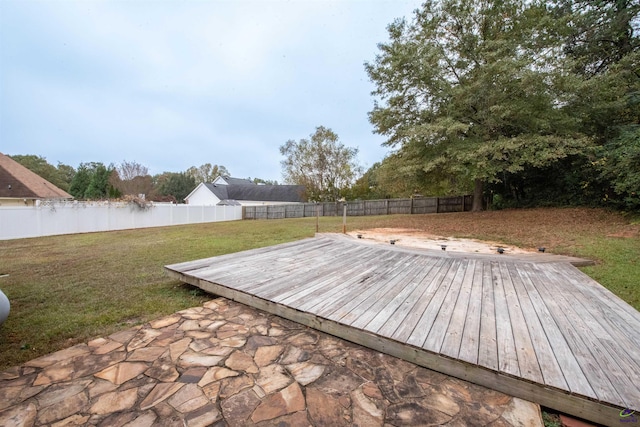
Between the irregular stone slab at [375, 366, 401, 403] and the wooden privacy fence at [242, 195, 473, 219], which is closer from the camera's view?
the irregular stone slab at [375, 366, 401, 403]

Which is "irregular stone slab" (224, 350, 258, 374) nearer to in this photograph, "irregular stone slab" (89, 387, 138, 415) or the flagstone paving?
the flagstone paving

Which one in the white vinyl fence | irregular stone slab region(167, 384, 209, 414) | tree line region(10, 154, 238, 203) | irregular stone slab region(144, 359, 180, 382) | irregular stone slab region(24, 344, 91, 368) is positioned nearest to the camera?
irregular stone slab region(167, 384, 209, 414)

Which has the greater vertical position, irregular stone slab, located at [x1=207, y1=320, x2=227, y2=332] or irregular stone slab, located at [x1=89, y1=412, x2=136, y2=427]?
irregular stone slab, located at [x1=89, y1=412, x2=136, y2=427]

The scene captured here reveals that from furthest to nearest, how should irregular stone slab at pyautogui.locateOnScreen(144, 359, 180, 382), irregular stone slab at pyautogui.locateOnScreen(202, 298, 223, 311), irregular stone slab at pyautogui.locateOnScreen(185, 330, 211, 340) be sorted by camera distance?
irregular stone slab at pyautogui.locateOnScreen(202, 298, 223, 311) < irregular stone slab at pyautogui.locateOnScreen(185, 330, 211, 340) < irregular stone slab at pyautogui.locateOnScreen(144, 359, 180, 382)

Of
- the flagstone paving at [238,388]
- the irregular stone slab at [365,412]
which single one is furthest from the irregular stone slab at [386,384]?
the irregular stone slab at [365,412]

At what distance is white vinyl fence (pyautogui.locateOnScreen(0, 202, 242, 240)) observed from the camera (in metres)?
8.56

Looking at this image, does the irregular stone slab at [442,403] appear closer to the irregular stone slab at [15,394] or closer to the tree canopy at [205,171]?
the irregular stone slab at [15,394]

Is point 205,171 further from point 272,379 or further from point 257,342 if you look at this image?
point 272,379

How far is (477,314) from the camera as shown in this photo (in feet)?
6.65

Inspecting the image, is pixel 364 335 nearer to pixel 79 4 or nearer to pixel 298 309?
pixel 298 309

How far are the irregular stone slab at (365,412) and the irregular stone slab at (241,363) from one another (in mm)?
642

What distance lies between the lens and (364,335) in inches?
69.6

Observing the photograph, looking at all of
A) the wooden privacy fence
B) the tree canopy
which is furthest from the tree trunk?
the tree canopy

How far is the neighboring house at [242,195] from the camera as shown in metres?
27.3
